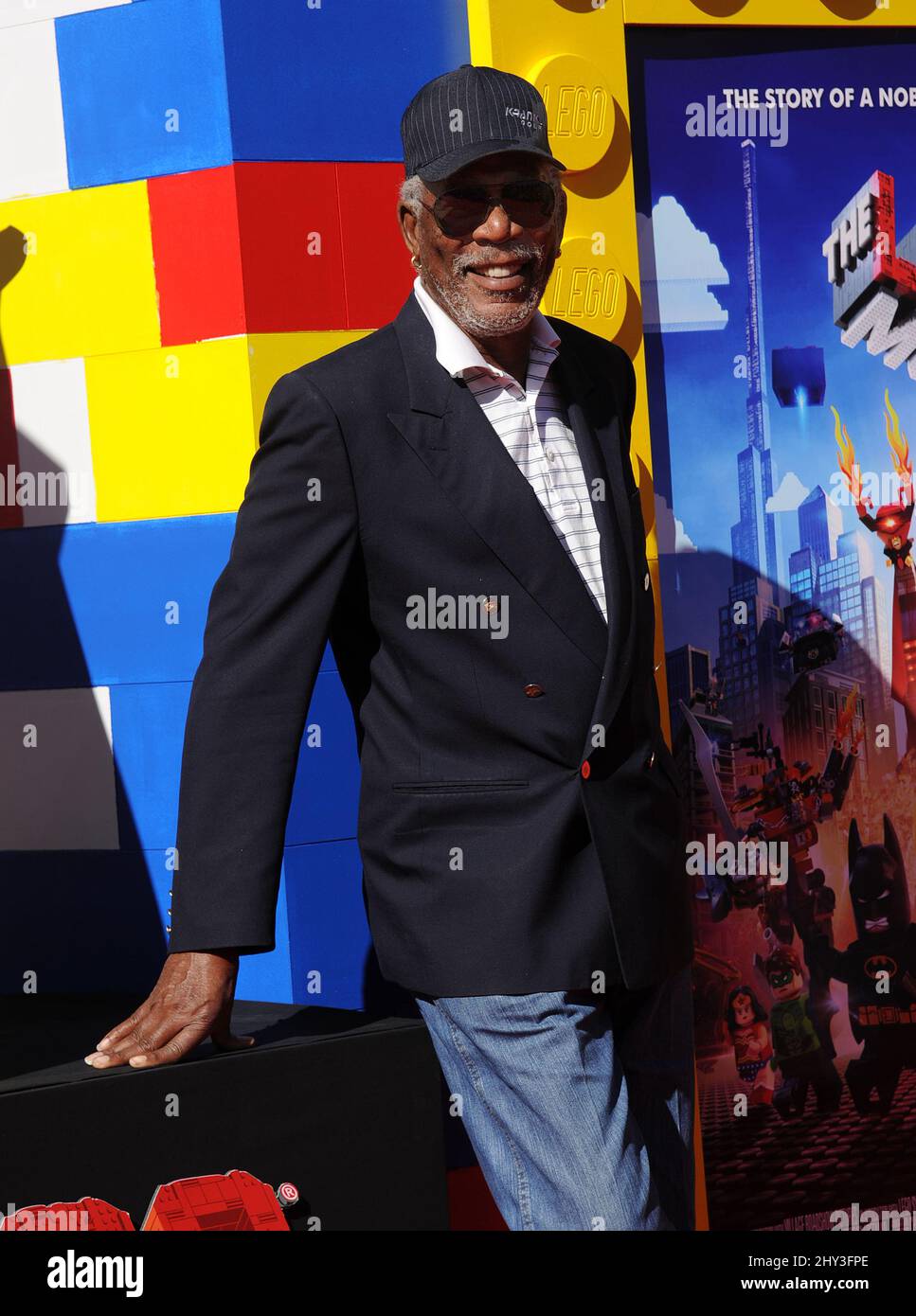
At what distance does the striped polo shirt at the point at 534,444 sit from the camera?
2307 millimetres

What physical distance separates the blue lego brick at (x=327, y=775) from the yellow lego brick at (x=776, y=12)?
151cm

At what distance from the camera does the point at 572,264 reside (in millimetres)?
3158

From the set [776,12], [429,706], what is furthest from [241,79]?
[429,706]

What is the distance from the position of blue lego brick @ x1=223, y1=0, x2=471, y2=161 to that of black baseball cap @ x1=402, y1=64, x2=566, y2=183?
0.68 m

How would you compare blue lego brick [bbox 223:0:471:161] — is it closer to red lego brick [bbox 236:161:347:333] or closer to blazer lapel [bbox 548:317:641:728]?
red lego brick [bbox 236:161:347:333]

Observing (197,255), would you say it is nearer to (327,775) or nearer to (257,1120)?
(327,775)

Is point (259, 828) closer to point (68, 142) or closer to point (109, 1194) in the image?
point (109, 1194)

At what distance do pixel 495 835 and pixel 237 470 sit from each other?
1.06 meters

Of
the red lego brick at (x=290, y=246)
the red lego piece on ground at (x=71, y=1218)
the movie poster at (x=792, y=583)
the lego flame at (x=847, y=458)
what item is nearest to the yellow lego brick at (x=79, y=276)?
the red lego brick at (x=290, y=246)

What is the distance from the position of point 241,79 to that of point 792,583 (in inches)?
60.0

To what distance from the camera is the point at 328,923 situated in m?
2.97

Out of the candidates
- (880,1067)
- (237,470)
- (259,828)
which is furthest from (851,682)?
(259,828)

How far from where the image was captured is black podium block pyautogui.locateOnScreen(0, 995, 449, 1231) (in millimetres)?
2191

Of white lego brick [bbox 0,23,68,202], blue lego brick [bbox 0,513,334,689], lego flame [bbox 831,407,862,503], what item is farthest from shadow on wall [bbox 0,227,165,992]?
lego flame [bbox 831,407,862,503]
